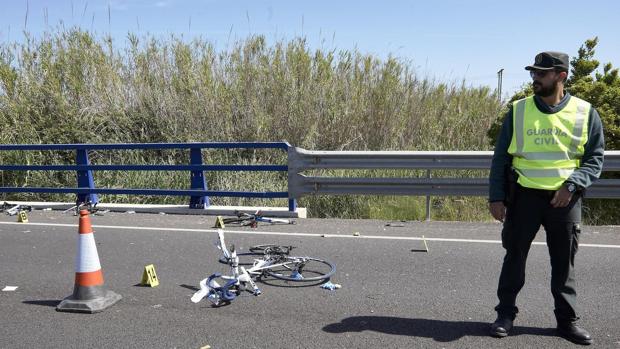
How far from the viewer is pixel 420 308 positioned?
5.12m

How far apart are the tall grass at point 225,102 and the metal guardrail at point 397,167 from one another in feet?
13.6

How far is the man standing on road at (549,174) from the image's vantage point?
4137 mm

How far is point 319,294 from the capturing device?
555 centimetres

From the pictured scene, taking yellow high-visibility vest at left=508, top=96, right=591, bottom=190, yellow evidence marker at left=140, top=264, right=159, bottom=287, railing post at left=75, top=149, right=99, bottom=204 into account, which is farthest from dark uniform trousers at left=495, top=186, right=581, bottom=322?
railing post at left=75, top=149, right=99, bottom=204

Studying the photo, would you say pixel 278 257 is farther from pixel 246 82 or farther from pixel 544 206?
pixel 246 82

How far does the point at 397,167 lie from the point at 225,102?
6.89 m

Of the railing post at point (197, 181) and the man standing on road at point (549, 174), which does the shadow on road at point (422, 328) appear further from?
the railing post at point (197, 181)

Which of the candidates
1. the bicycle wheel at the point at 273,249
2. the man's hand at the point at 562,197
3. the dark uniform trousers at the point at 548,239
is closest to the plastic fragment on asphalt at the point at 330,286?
the bicycle wheel at the point at 273,249

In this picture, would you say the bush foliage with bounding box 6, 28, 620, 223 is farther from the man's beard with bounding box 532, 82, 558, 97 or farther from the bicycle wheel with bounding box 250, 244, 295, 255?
the man's beard with bounding box 532, 82, 558, 97

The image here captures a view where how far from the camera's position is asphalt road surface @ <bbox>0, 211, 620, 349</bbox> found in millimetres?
4500

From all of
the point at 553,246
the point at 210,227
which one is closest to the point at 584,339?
the point at 553,246

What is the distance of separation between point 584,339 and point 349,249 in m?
3.41

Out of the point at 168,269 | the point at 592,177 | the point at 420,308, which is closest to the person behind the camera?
the point at 592,177

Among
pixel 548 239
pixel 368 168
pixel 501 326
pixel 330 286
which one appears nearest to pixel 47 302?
pixel 330 286
